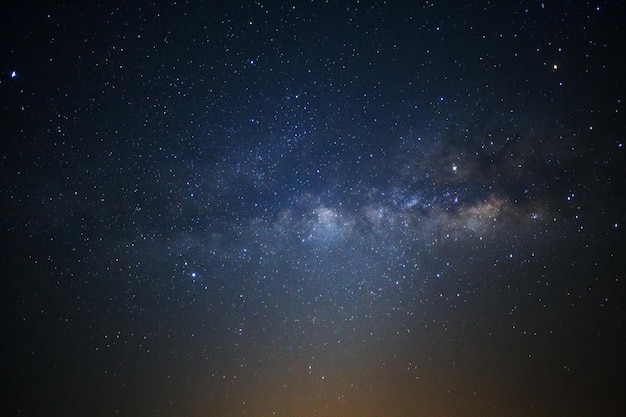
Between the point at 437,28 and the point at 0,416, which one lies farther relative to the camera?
the point at 0,416

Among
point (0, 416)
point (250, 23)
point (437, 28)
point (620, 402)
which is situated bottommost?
point (620, 402)

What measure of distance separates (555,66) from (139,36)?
510 centimetres

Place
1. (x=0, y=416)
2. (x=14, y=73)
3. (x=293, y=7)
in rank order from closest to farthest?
(x=293, y=7) < (x=14, y=73) < (x=0, y=416)

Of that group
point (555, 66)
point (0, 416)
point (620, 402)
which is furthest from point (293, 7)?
point (620, 402)

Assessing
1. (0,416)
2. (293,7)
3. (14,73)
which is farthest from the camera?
(0,416)

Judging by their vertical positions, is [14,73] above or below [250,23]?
above

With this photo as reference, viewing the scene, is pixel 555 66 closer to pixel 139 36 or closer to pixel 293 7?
pixel 293 7

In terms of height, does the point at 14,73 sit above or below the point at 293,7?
above

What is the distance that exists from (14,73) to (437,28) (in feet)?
17.2

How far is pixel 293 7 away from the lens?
13.5ft

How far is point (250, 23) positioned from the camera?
4.17 metres

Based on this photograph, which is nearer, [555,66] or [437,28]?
[437,28]

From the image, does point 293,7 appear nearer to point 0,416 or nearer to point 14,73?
point 14,73

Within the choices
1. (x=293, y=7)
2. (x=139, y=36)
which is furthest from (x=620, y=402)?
(x=139, y=36)
